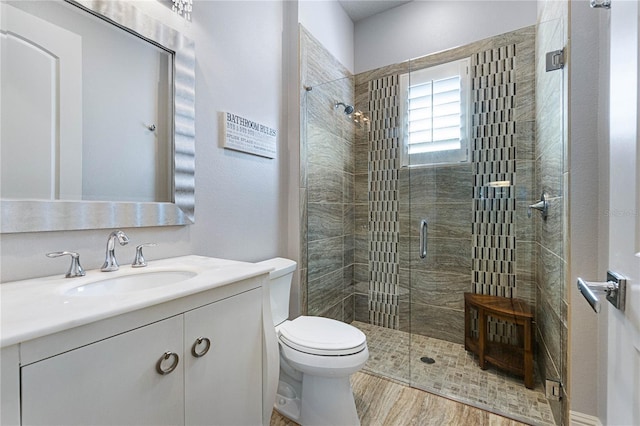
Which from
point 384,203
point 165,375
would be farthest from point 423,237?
point 165,375

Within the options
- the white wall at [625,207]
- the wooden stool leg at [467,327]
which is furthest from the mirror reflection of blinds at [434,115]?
the white wall at [625,207]

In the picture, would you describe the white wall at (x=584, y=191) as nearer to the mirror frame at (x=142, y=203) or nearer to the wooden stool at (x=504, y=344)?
the wooden stool at (x=504, y=344)

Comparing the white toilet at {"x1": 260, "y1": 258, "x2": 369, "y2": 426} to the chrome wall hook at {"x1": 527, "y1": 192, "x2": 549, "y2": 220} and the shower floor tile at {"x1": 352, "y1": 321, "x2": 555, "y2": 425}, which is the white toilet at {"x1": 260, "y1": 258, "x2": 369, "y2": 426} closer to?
the shower floor tile at {"x1": 352, "y1": 321, "x2": 555, "y2": 425}

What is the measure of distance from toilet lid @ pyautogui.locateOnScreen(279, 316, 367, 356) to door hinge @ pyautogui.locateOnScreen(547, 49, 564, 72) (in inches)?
65.9

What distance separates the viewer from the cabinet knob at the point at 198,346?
0.87m

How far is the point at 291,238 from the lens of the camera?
2.09 m

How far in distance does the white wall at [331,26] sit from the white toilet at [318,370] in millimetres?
1849

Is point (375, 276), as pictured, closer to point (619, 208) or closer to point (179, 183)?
point (179, 183)

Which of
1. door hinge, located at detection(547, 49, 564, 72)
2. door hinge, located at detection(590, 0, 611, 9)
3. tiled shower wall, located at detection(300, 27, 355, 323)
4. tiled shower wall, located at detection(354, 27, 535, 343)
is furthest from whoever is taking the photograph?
tiled shower wall, located at detection(300, 27, 355, 323)

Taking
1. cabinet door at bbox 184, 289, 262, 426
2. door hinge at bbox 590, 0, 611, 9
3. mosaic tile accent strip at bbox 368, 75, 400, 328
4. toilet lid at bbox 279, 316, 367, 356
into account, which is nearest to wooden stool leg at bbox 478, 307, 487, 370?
mosaic tile accent strip at bbox 368, 75, 400, 328

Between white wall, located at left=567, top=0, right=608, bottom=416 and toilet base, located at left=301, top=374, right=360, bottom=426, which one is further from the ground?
white wall, located at left=567, top=0, right=608, bottom=416

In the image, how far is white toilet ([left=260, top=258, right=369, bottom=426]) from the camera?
53.3 inches

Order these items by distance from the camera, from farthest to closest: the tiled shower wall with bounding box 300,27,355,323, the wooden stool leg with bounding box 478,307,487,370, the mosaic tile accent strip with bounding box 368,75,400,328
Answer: the mosaic tile accent strip with bounding box 368,75,400,328, the tiled shower wall with bounding box 300,27,355,323, the wooden stool leg with bounding box 478,307,487,370

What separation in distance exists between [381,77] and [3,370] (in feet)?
9.03
